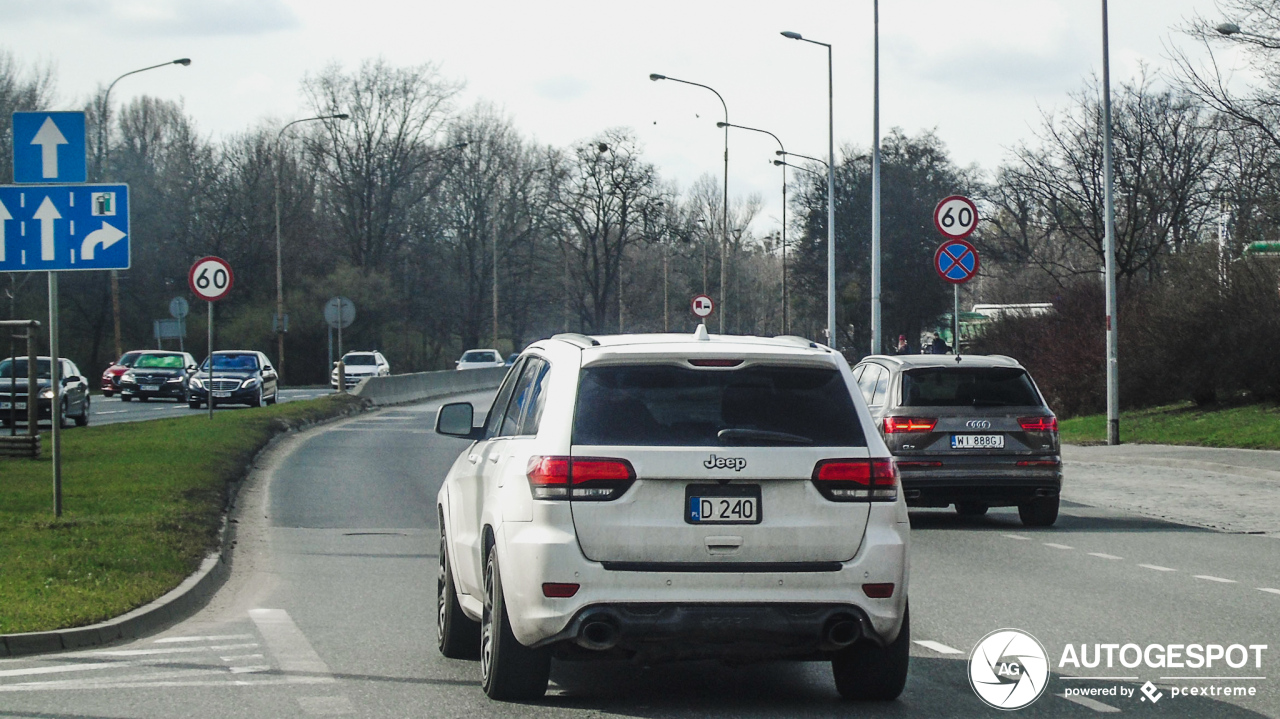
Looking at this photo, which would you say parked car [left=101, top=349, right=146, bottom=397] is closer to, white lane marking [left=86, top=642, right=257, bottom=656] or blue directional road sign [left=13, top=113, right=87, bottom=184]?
blue directional road sign [left=13, top=113, right=87, bottom=184]

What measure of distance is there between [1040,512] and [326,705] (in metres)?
9.93

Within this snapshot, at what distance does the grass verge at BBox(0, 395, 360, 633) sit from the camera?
9.55 meters

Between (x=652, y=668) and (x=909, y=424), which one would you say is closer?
(x=652, y=668)

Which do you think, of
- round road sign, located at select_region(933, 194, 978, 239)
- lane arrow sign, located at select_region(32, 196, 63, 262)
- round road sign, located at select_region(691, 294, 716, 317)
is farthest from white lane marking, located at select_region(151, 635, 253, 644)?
round road sign, located at select_region(691, 294, 716, 317)

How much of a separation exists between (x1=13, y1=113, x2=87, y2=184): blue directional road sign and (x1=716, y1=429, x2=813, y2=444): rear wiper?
8.48 m

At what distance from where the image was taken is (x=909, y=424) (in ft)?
49.2

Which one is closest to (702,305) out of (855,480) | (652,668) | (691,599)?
(652,668)

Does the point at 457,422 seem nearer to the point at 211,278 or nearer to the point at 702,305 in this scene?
the point at 211,278

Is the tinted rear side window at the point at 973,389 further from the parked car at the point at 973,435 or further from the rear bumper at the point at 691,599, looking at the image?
the rear bumper at the point at 691,599

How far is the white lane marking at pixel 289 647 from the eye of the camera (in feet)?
24.7

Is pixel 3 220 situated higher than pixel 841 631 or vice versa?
pixel 3 220

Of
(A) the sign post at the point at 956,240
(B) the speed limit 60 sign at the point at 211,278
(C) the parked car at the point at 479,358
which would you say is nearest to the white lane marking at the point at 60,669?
(A) the sign post at the point at 956,240

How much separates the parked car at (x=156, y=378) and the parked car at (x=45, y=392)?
14.2 meters

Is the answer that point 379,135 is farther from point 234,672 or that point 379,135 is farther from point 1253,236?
point 234,672
